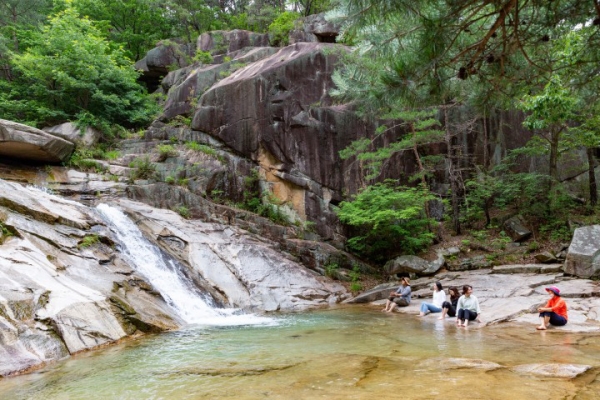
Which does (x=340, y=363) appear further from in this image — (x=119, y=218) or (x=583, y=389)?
(x=119, y=218)

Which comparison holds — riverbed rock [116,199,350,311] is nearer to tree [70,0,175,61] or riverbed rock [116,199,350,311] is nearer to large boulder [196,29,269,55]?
large boulder [196,29,269,55]

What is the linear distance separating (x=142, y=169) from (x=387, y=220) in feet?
34.8

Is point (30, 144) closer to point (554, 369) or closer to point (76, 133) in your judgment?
point (76, 133)

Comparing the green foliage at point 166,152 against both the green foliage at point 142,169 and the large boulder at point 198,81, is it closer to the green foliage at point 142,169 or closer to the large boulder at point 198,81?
the green foliage at point 142,169

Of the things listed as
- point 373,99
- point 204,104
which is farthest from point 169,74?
point 373,99

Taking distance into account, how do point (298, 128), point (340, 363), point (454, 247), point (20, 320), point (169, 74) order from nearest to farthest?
point (340, 363)
point (20, 320)
point (454, 247)
point (298, 128)
point (169, 74)

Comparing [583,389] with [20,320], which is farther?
[20,320]

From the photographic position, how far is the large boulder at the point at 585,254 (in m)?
11.0

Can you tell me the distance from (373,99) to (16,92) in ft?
66.3

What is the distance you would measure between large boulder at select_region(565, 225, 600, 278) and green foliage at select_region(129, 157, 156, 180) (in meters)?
15.6

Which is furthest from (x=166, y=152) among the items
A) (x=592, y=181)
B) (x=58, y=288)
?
(x=592, y=181)

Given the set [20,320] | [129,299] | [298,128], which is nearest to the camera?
[20,320]

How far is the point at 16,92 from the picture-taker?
18.5m

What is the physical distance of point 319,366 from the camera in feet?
16.1
